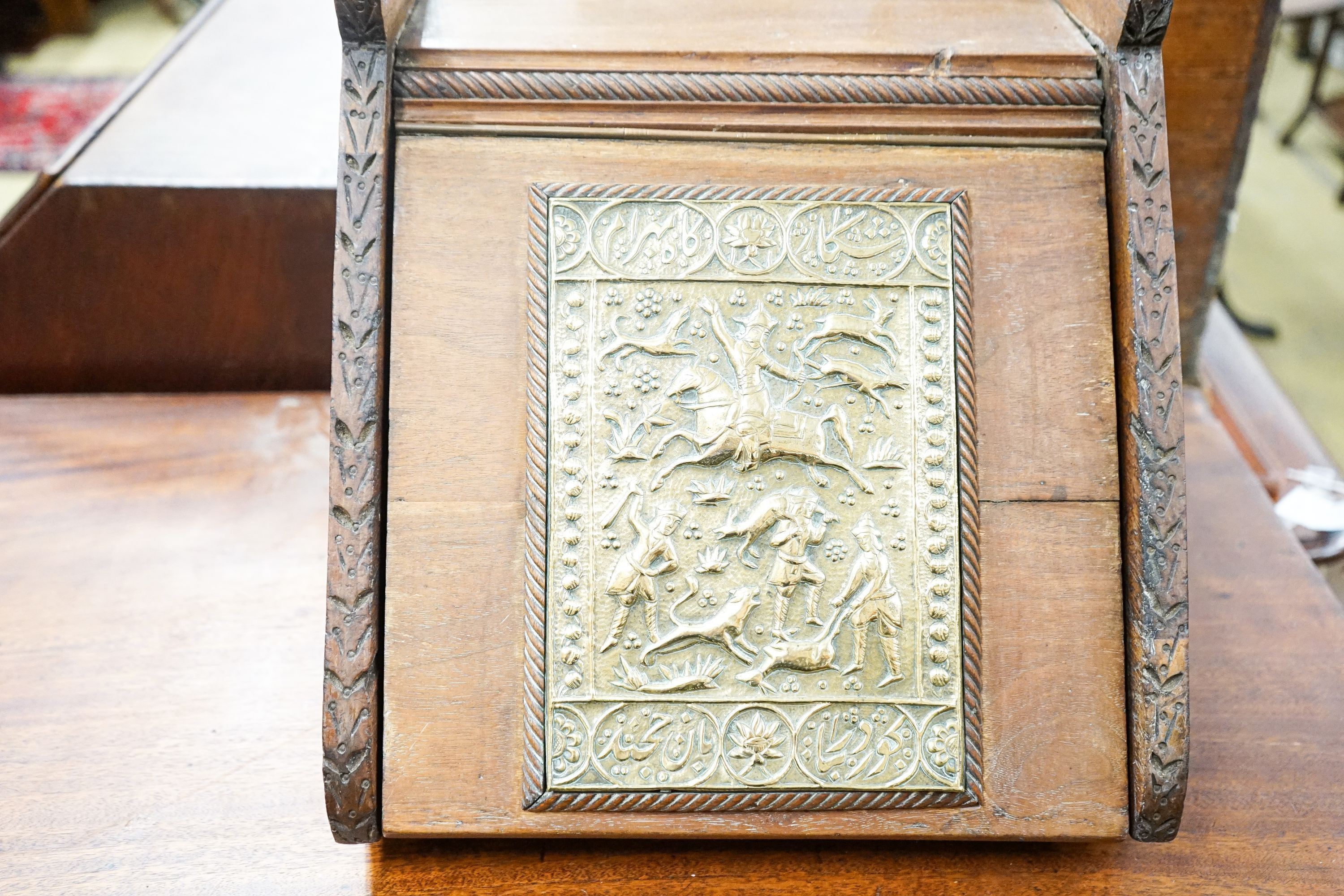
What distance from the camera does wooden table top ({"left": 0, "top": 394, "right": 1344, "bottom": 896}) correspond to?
0.88 meters

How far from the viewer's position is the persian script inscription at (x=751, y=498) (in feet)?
2.81

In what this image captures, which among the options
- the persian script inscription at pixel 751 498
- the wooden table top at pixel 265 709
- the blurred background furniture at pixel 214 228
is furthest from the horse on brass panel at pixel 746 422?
the blurred background furniture at pixel 214 228

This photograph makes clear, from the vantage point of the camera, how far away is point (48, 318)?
4.46ft

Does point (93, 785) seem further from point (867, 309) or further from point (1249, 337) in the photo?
point (1249, 337)

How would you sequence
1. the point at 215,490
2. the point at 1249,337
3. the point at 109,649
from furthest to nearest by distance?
the point at 1249,337, the point at 215,490, the point at 109,649

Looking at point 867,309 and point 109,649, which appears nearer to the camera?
point 867,309

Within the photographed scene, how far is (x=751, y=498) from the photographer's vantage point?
885mm

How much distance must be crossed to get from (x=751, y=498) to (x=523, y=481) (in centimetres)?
19

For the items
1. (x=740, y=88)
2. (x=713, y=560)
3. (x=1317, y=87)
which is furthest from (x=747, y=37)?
(x=1317, y=87)

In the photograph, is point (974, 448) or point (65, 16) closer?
point (974, 448)

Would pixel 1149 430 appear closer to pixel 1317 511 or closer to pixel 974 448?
pixel 974 448

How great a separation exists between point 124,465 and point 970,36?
1100 millimetres

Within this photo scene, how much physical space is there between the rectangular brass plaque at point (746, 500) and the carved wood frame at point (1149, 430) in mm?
137

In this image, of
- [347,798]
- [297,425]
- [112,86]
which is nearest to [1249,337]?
[297,425]
